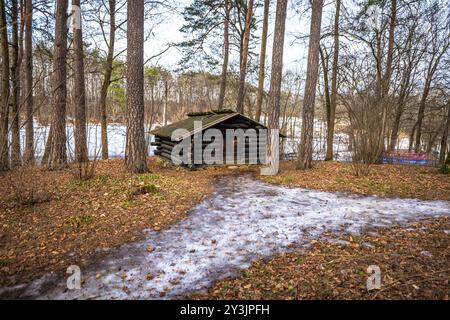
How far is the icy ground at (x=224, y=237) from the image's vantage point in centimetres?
346

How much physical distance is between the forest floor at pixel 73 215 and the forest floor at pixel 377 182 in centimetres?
350

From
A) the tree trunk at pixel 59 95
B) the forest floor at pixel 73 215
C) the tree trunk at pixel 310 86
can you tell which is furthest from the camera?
the tree trunk at pixel 310 86

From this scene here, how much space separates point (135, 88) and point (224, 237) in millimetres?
6647

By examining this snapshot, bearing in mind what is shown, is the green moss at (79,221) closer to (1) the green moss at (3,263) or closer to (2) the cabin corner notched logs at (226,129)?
(1) the green moss at (3,263)

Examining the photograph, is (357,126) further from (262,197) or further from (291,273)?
(291,273)

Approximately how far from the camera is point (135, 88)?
925 centimetres

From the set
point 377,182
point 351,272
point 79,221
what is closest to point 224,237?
point 351,272

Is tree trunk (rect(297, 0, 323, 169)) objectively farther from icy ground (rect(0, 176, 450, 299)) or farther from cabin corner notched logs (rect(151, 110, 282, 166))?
icy ground (rect(0, 176, 450, 299))

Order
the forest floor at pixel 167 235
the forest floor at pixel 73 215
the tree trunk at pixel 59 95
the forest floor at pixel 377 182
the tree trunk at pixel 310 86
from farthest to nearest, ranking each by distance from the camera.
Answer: the tree trunk at pixel 310 86 → the tree trunk at pixel 59 95 → the forest floor at pixel 377 182 → the forest floor at pixel 73 215 → the forest floor at pixel 167 235

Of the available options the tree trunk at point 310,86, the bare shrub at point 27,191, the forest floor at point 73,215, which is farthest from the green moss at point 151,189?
the tree trunk at point 310,86

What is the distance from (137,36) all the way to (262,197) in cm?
690

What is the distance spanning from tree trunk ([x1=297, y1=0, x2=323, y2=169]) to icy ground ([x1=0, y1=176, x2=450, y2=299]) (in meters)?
3.47

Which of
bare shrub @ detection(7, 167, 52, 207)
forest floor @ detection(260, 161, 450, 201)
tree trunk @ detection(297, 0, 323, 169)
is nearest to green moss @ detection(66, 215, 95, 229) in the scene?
bare shrub @ detection(7, 167, 52, 207)

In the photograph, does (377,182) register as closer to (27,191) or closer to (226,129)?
(226,129)
